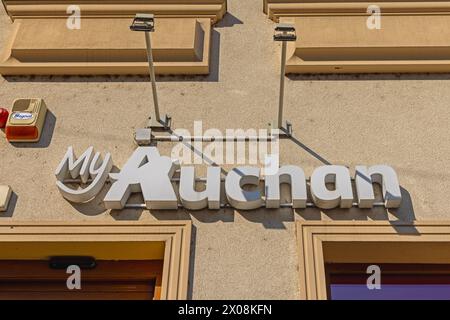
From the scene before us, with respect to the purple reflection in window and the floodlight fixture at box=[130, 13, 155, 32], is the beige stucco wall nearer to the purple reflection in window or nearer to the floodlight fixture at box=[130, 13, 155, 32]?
the purple reflection in window

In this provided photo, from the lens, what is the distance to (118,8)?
16125mm

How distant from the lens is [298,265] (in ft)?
38.0

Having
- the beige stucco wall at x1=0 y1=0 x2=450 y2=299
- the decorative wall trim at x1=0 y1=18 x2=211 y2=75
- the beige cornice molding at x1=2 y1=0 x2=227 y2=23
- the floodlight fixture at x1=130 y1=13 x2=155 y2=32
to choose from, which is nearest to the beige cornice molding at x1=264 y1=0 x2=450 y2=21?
the beige stucco wall at x1=0 y1=0 x2=450 y2=299

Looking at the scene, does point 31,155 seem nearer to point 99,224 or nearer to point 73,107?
point 73,107

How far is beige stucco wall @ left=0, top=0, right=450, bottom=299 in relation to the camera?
11.9m

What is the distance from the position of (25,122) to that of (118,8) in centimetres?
491

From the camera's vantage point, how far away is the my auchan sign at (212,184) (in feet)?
40.1

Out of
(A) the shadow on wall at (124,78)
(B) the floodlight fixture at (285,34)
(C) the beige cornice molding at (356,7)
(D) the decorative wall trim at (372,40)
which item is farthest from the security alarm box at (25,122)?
(C) the beige cornice molding at (356,7)

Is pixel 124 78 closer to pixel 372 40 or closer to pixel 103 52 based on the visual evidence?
pixel 103 52

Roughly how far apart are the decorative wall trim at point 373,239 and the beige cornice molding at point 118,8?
799cm

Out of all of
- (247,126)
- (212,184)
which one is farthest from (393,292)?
(247,126)

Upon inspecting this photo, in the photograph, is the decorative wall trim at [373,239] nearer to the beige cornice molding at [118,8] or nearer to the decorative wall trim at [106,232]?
the decorative wall trim at [106,232]
